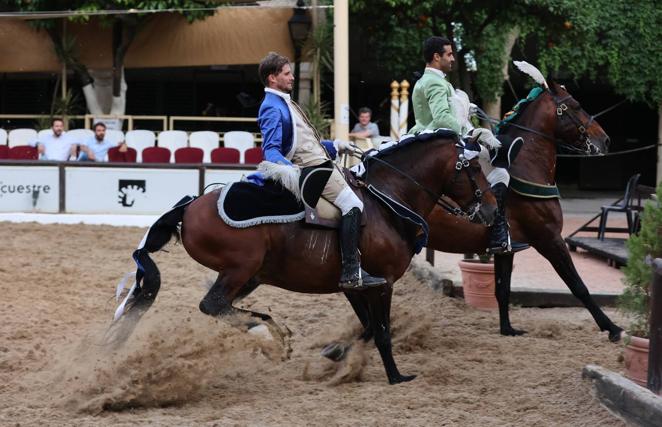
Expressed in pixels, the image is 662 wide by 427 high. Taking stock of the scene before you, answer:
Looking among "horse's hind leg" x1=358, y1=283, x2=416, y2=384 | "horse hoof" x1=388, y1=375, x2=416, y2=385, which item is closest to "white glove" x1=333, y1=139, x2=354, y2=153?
"horse's hind leg" x1=358, y1=283, x2=416, y2=384

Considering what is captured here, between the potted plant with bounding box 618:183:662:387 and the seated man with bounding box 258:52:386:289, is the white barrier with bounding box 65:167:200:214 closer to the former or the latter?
the seated man with bounding box 258:52:386:289

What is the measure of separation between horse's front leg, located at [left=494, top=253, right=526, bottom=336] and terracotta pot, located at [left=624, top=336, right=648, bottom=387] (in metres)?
2.72

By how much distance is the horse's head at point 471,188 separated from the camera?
7.15m

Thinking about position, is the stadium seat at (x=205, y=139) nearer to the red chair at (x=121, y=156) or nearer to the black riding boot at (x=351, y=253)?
the red chair at (x=121, y=156)

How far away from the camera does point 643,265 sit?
20.2 feet

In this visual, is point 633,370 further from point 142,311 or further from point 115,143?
point 115,143

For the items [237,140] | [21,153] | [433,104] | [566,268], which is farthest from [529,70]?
[21,153]

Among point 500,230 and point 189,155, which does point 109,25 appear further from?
point 500,230

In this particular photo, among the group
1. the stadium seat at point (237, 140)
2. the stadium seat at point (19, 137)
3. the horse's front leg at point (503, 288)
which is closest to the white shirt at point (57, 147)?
the stadium seat at point (19, 137)

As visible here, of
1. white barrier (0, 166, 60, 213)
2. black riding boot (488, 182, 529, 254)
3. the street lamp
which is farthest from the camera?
the street lamp

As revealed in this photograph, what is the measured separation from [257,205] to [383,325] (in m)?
1.20

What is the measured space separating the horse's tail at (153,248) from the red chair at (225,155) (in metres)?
10.2

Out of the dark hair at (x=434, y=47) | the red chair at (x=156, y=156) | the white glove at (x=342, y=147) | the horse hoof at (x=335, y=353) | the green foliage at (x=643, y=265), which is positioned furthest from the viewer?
the red chair at (x=156, y=156)

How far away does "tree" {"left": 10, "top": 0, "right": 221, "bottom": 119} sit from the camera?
18.9m
